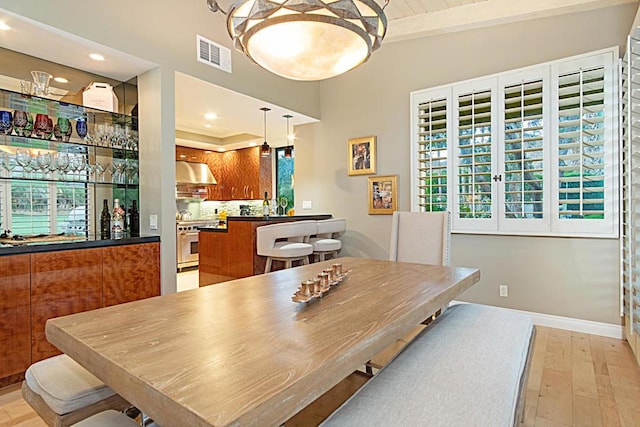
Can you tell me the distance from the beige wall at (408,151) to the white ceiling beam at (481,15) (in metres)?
0.07

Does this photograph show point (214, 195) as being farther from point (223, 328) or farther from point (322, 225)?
point (223, 328)

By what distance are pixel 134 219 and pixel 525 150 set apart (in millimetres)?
3923

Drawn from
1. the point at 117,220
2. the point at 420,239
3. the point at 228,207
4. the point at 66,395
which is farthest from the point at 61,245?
the point at 228,207

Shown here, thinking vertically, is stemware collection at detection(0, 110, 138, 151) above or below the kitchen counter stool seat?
above

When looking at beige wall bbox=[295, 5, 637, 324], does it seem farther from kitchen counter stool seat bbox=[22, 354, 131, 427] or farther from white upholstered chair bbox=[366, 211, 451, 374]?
kitchen counter stool seat bbox=[22, 354, 131, 427]

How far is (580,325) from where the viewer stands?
3359mm

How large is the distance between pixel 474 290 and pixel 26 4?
4.60m

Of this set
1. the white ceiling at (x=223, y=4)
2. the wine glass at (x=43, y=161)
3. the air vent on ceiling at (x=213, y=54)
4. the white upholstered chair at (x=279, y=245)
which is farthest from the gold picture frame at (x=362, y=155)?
the wine glass at (x=43, y=161)

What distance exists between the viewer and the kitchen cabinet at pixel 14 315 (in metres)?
2.27

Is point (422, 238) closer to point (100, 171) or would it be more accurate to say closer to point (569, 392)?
point (569, 392)

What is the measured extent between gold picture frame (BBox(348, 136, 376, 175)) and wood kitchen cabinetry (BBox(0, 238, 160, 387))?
2878mm

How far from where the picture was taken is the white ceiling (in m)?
2.73

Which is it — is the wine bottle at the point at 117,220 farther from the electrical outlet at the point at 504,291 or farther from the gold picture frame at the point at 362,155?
the electrical outlet at the point at 504,291

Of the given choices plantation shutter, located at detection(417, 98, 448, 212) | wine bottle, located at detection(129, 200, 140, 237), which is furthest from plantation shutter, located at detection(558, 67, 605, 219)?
wine bottle, located at detection(129, 200, 140, 237)
